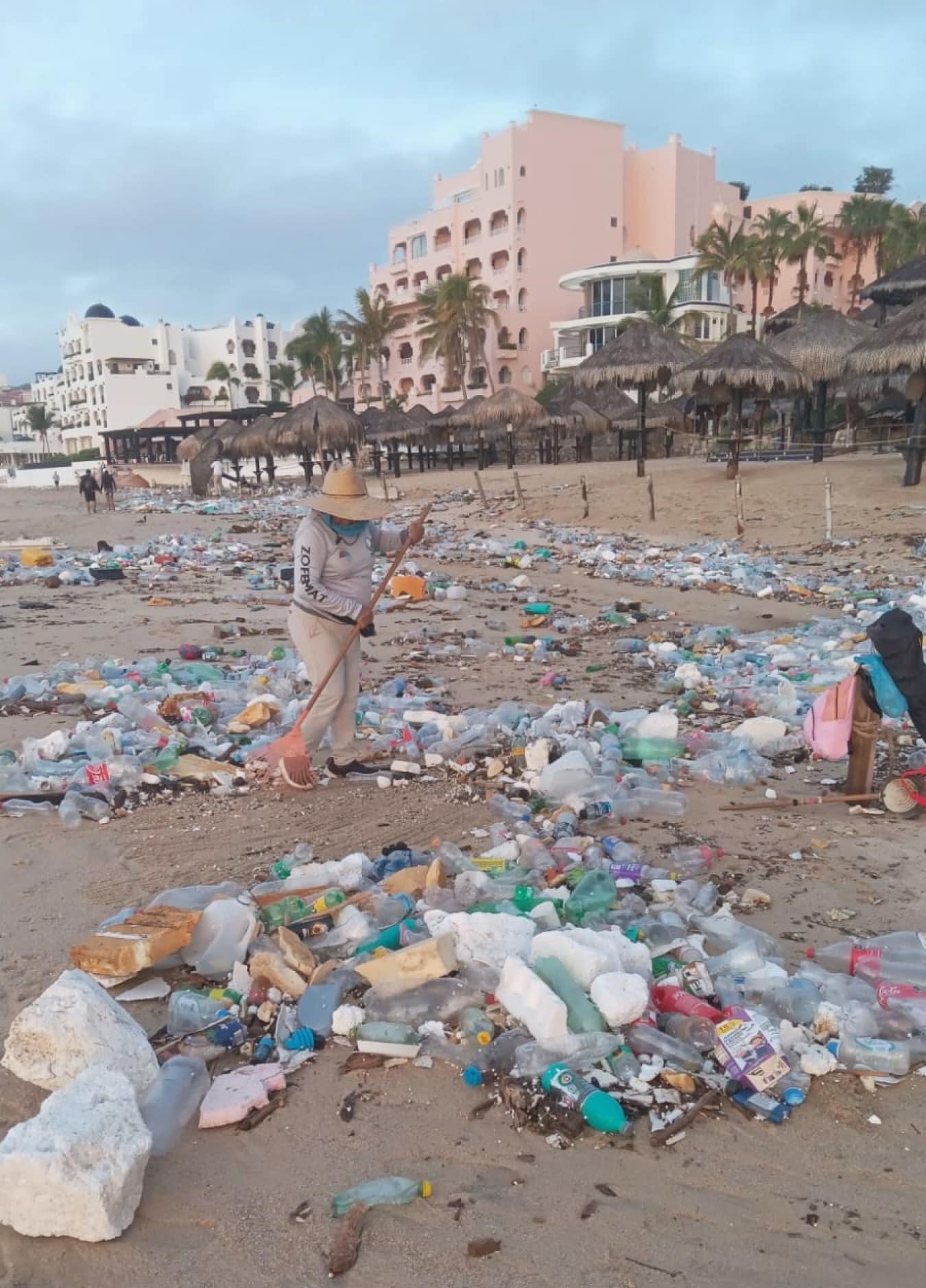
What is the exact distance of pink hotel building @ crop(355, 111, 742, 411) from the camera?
4375 centimetres

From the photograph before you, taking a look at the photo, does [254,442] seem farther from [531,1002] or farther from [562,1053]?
[562,1053]

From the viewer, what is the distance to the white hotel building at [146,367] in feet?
216

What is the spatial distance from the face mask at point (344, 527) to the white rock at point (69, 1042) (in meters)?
2.50

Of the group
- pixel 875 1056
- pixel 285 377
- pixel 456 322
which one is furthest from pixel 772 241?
pixel 875 1056

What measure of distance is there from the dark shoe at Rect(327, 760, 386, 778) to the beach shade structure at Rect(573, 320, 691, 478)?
1714 cm

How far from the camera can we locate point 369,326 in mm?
44094

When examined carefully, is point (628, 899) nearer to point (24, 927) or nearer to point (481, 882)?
point (481, 882)

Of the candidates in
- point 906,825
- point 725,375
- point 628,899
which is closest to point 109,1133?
point 628,899

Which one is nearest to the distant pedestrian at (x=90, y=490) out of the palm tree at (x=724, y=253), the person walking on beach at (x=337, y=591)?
the person walking on beach at (x=337, y=591)

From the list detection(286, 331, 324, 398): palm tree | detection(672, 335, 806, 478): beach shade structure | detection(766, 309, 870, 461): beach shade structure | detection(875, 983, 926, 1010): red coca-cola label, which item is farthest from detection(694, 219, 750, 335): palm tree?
detection(875, 983, 926, 1010): red coca-cola label

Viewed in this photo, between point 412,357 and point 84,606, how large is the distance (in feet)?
140

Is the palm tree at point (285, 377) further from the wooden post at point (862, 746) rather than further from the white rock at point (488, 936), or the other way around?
the white rock at point (488, 936)

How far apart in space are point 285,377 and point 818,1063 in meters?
63.2

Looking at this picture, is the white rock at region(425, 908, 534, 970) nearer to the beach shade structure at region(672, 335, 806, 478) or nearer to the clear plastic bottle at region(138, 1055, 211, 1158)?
the clear plastic bottle at region(138, 1055, 211, 1158)
